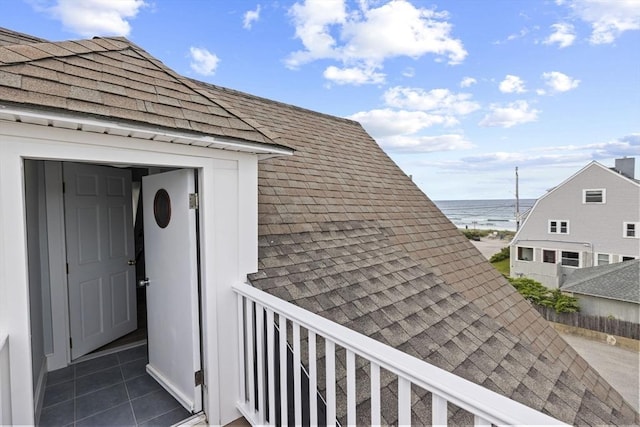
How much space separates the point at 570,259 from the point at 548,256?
95 centimetres

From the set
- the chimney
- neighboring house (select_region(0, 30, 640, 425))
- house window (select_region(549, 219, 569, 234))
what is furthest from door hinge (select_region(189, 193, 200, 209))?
the chimney

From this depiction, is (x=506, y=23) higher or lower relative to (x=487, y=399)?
higher

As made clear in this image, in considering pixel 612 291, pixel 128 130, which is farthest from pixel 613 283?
pixel 128 130

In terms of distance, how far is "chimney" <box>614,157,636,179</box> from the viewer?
14522 millimetres

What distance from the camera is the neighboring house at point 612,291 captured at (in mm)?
11117

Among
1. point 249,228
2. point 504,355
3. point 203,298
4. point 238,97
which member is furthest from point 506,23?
point 203,298

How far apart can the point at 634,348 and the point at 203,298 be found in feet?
49.0

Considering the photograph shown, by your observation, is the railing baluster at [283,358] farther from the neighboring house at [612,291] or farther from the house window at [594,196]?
the house window at [594,196]

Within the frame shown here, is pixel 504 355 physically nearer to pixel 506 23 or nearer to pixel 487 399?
pixel 487 399

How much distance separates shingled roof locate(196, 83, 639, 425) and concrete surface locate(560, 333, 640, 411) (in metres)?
6.03

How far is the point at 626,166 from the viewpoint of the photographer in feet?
48.4

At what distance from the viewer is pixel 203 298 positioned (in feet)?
7.98

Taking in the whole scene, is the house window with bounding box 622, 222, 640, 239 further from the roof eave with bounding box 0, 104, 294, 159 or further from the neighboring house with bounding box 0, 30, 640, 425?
the roof eave with bounding box 0, 104, 294, 159

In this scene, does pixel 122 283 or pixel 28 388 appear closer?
pixel 28 388
